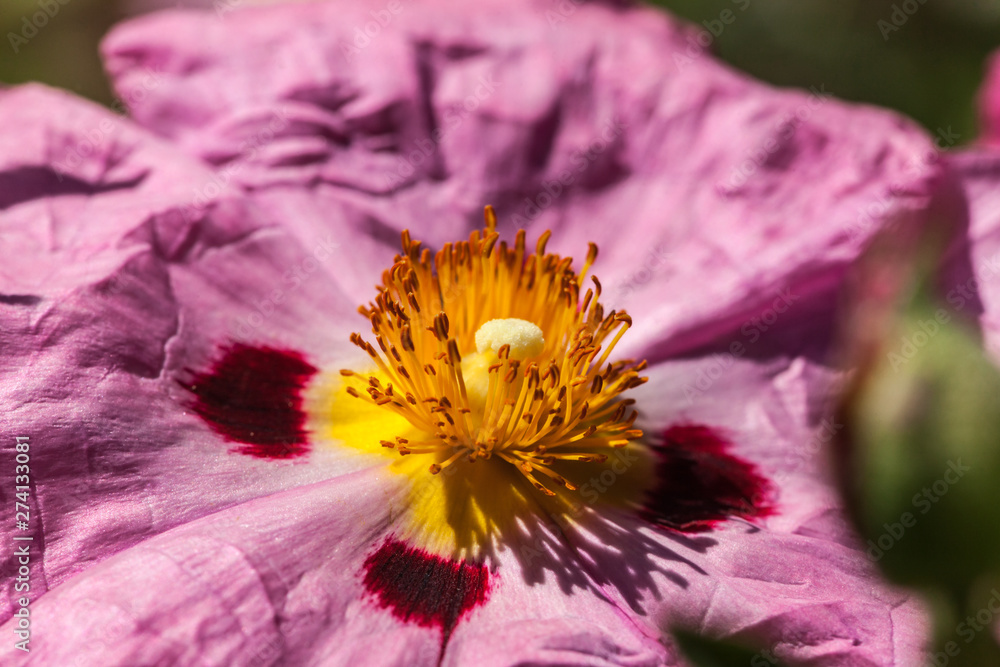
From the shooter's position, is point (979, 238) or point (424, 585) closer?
point (424, 585)

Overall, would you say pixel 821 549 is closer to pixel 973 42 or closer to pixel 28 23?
pixel 973 42

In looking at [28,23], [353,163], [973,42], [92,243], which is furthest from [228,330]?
[973,42]

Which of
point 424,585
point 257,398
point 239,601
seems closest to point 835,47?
point 257,398

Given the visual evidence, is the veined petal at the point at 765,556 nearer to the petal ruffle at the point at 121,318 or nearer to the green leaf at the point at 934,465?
the green leaf at the point at 934,465

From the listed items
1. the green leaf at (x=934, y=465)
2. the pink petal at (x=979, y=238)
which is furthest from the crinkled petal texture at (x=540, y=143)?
the green leaf at (x=934, y=465)

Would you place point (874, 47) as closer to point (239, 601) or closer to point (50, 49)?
point (239, 601)

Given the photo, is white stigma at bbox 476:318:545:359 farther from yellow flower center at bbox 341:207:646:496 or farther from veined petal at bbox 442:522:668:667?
veined petal at bbox 442:522:668:667

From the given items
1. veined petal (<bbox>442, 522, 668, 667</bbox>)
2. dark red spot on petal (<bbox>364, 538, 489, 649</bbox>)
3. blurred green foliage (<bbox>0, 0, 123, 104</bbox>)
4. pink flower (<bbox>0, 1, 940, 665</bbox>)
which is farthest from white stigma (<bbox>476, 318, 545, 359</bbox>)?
blurred green foliage (<bbox>0, 0, 123, 104</bbox>)
